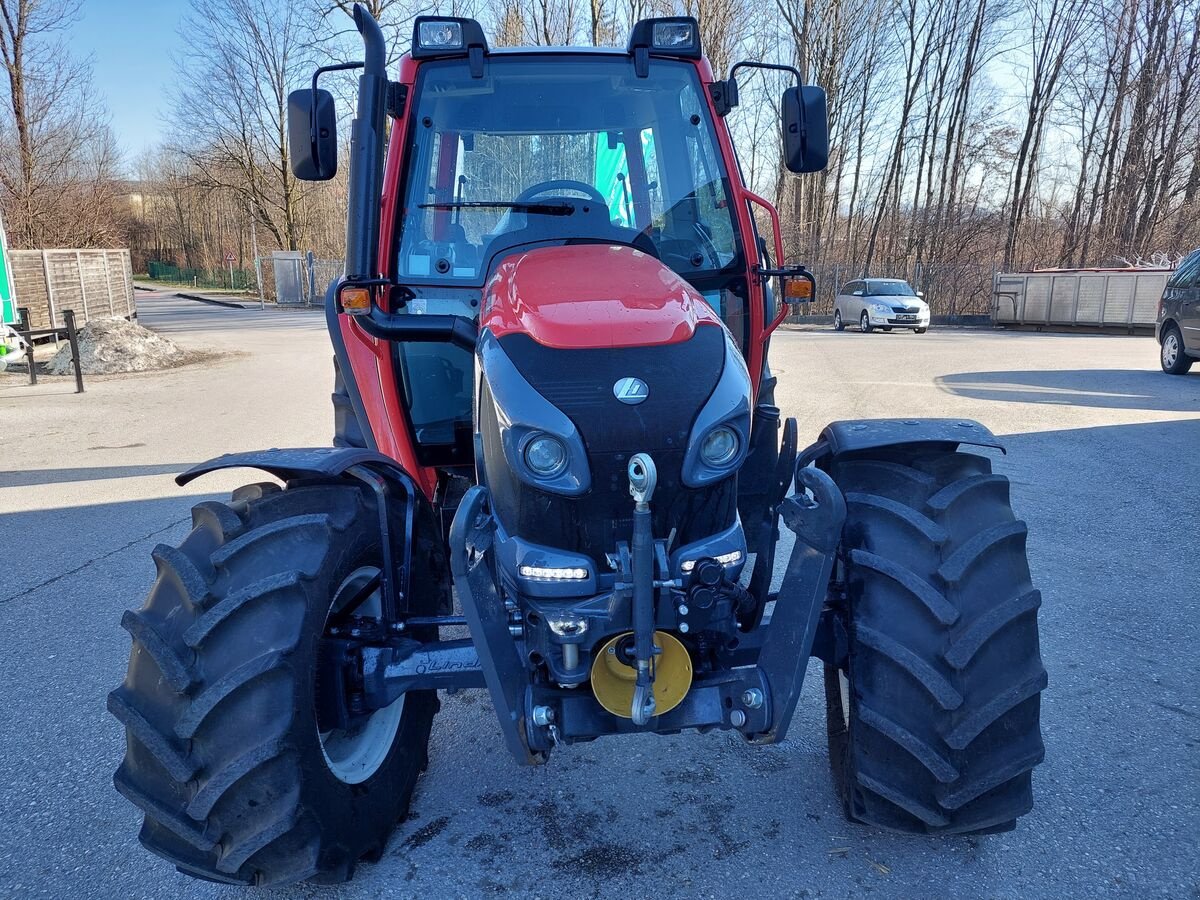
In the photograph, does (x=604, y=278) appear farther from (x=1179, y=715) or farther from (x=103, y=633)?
(x=103, y=633)

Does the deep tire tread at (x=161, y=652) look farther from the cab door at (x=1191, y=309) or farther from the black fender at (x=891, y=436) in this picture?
the cab door at (x=1191, y=309)

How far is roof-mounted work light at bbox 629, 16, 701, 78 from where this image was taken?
3162 millimetres

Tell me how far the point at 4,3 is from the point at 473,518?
28.8m

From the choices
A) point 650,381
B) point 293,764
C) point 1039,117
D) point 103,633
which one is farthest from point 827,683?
point 1039,117

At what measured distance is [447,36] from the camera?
3078mm

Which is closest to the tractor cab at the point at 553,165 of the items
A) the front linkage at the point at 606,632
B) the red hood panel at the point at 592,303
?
the red hood panel at the point at 592,303

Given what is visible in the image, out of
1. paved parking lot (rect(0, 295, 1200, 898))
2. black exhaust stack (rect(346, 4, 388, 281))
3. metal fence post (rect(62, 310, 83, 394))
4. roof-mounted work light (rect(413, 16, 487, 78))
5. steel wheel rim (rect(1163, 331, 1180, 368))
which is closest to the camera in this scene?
paved parking lot (rect(0, 295, 1200, 898))

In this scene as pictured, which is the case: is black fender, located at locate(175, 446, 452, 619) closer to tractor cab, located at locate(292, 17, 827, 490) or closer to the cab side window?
tractor cab, located at locate(292, 17, 827, 490)

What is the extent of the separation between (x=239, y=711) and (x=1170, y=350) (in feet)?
45.3

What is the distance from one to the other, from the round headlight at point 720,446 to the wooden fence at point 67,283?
602 inches

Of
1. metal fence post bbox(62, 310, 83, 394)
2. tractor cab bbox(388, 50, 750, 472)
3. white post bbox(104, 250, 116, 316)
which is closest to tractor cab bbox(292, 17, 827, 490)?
tractor cab bbox(388, 50, 750, 472)

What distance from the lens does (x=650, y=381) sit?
202 cm

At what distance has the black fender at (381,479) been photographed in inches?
93.7

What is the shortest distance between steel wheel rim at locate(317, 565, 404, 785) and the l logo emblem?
36.3 inches
